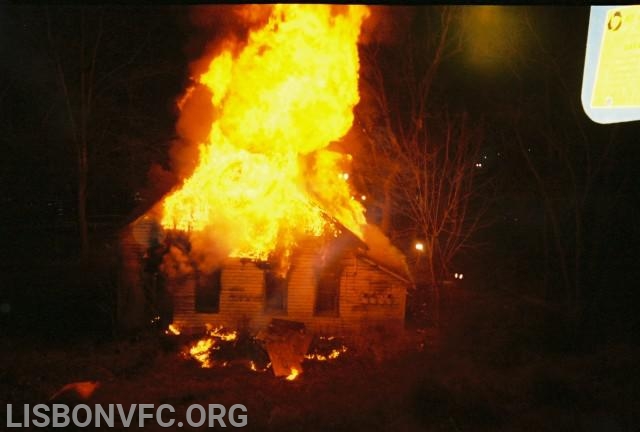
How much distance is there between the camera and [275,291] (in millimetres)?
14062

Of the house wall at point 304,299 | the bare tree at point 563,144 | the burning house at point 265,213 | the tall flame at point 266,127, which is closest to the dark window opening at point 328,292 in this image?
the burning house at point 265,213

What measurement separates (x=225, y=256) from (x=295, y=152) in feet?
11.7

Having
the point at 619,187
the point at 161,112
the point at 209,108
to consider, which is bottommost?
the point at 619,187

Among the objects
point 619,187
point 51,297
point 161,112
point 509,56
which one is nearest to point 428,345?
point 619,187

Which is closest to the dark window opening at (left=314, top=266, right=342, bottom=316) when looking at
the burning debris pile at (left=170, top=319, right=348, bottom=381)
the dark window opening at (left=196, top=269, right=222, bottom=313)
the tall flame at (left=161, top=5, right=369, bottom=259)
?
the burning debris pile at (left=170, top=319, right=348, bottom=381)

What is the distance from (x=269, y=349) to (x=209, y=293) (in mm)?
3105

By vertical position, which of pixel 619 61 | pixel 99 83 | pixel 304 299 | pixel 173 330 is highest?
pixel 99 83

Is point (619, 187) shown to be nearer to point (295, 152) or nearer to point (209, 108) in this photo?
point (295, 152)

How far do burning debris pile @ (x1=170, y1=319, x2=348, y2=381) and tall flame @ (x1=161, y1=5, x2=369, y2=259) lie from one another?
7.34 ft

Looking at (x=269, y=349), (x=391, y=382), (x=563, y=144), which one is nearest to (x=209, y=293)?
(x=269, y=349)

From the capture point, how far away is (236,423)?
8.37 meters

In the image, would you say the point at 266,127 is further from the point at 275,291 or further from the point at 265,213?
the point at 275,291

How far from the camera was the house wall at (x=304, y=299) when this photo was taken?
13703 mm

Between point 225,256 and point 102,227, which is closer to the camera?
point 225,256
